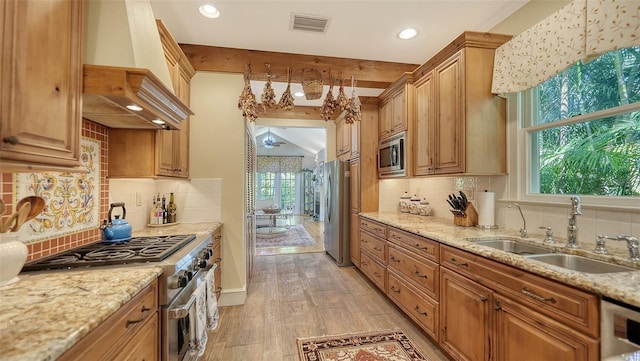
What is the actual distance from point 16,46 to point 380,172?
11.3 feet

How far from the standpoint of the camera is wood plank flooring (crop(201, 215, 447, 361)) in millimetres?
2121

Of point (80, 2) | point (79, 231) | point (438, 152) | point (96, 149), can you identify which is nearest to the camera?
point (80, 2)

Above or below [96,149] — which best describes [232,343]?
below

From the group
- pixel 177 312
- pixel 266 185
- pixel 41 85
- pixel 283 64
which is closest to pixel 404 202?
pixel 283 64

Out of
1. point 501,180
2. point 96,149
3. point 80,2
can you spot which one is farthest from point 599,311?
point 96,149

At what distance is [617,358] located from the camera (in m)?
0.97

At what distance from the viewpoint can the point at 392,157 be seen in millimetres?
3322

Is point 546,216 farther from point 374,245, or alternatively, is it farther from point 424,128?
point 374,245

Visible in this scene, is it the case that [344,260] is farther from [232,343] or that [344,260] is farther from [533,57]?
[533,57]

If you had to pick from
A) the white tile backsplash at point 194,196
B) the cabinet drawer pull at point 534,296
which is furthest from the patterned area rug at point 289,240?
the cabinet drawer pull at point 534,296

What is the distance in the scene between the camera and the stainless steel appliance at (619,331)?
936mm

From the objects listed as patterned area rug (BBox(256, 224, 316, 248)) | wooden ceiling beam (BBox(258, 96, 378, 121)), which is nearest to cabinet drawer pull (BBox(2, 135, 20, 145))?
wooden ceiling beam (BBox(258, 96, 378, 121))

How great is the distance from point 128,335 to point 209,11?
2.32 meters

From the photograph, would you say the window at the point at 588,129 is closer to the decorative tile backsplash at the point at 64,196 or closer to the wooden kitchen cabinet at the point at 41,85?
the wooden kitchen cabinet at the point at 41,85
